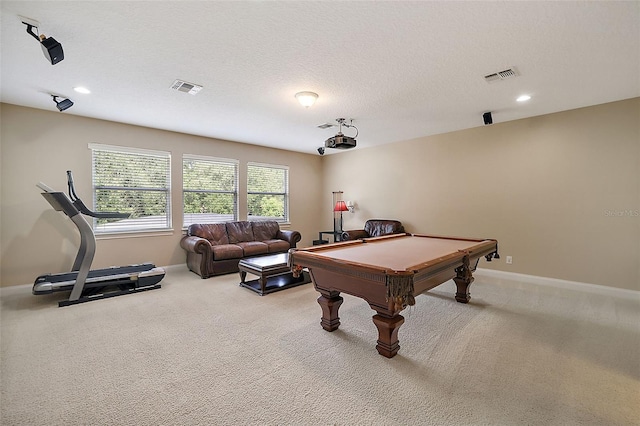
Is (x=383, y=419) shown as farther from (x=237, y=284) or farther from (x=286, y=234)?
(x=286, y=234)

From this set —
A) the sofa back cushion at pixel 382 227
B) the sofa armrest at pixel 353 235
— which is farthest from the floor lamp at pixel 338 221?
the sofa back cushion at pixel 382 227

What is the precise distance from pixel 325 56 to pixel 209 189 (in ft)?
13.5

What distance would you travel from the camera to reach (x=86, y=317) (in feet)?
10.2

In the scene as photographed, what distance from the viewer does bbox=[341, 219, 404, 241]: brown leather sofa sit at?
227 inches

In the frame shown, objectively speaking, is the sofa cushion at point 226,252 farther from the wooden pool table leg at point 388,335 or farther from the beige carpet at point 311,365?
the wooden pool table leg at point 388,335

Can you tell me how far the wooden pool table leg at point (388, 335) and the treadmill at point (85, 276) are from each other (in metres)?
3.43

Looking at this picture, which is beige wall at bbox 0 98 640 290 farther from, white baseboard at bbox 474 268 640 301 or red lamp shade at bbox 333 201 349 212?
red lamp shade at bbox 333 201 349 212

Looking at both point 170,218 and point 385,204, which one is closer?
point 170,218

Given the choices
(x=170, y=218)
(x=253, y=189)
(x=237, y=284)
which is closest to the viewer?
(x=237, y=284)

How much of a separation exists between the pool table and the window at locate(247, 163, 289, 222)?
378 centimetres

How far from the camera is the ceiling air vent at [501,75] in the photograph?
9.43ft

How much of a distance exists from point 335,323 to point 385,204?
4005 mm

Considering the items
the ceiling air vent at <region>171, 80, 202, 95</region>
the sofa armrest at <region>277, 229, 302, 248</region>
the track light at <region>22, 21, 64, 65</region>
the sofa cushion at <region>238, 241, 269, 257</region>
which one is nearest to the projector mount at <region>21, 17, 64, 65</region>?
the track light at <region>22, 21, 64, 65</region>

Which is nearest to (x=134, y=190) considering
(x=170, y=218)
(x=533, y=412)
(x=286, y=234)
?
(x=170, y=218)
